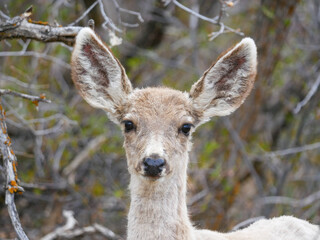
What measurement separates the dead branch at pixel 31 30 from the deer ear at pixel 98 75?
246 mm

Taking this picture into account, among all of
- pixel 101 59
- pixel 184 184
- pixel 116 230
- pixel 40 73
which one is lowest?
pixel 184 184

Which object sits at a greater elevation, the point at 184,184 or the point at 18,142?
the point at 18,142

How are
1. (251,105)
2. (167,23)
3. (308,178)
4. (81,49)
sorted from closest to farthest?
(81,49) < (251,105) < (308,178) < (167,23)

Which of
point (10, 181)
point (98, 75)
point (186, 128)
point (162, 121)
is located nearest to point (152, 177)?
point (162, 121)

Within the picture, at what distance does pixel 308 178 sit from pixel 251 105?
6.16ft

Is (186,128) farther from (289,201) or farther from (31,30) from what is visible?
(289,201)

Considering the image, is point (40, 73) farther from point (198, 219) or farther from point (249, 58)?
point (249, 58)

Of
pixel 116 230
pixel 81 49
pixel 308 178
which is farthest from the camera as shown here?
pixel 308 178

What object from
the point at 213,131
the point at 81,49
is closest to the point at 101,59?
the point at 81,49

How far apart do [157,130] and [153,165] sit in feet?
1.40

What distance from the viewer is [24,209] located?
7.88 metres

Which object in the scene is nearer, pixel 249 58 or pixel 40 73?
pixel 249 58

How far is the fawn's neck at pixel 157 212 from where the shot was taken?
431cm

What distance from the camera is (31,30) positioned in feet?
15.1
